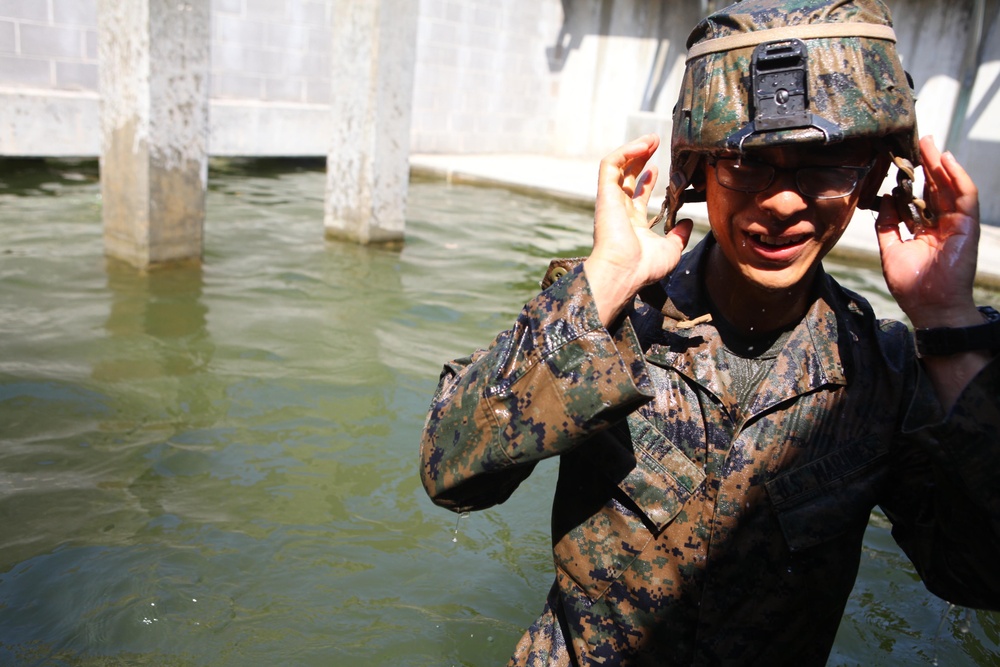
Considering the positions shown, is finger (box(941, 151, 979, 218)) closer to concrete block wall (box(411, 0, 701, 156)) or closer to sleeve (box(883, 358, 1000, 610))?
sleeve (box(883, 358, 1000, 610))

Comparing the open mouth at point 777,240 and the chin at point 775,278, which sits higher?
the open mouth at point 777,240

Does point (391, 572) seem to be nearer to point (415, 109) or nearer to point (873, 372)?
point (873, 372)

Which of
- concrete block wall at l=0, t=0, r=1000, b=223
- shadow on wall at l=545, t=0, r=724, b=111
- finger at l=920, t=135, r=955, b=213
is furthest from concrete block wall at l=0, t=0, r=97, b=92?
finger at l=920, t=135, r=955, b=213

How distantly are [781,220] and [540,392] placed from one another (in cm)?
66

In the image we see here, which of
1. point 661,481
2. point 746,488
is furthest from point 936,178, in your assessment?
point 661,481

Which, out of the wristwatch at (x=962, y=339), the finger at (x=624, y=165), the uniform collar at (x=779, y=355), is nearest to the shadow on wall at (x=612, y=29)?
the uniform collar at (x=779, y=355)

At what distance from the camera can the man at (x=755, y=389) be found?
1.80m

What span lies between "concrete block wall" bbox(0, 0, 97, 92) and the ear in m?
10.8

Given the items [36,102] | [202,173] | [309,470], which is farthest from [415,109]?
[309,470]

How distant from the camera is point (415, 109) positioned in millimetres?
15047

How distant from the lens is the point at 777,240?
A: 1.94 meters

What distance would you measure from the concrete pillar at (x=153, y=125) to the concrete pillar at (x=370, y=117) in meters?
1.61

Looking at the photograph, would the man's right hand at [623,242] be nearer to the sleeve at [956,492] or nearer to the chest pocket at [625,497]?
the chest pocket at [625,497]

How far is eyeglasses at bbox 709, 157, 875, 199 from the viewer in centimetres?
190
